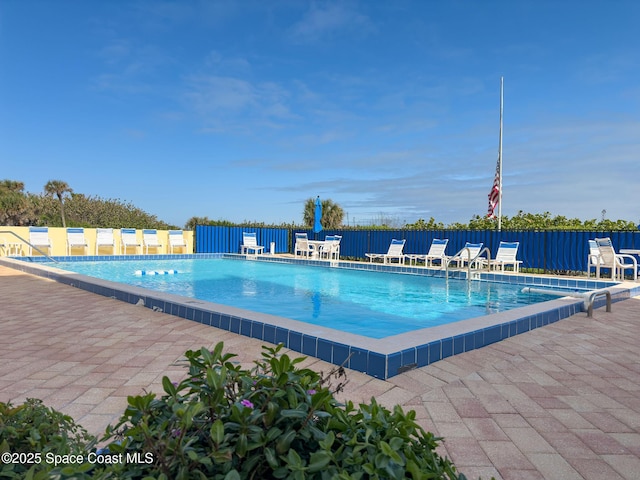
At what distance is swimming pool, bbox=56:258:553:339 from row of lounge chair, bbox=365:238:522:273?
129 centimetres

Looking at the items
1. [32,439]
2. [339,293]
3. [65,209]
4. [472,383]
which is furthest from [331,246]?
[65,209]

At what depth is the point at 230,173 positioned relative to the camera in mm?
21859

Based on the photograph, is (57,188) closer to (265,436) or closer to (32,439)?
(32,439)

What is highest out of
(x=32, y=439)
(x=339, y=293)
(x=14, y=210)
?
(x=14, y=210)

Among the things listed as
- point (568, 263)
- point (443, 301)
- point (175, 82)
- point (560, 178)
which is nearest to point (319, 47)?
point (175, 82)

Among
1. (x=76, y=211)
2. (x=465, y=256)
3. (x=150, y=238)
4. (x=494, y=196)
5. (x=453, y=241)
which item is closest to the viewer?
(x=465, y=256)

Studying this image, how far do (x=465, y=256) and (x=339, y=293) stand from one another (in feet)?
17.2

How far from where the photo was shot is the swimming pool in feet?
19.5

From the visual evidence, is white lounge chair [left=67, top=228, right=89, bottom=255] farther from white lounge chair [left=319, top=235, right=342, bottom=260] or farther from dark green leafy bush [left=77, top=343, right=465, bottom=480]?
dark green leafy bush [left=77, top=343, right=465, bottom=480]

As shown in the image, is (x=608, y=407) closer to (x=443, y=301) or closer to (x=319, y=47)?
(x=443, y=301)

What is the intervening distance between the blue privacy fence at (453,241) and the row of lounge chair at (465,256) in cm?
35

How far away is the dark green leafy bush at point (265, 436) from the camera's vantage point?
805 mm

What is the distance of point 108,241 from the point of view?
49.3 feet

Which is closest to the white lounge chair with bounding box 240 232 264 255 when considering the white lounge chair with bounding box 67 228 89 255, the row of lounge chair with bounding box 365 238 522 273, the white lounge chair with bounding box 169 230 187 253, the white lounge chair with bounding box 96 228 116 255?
the white lounge chair with bounding box 169 230 187 253
